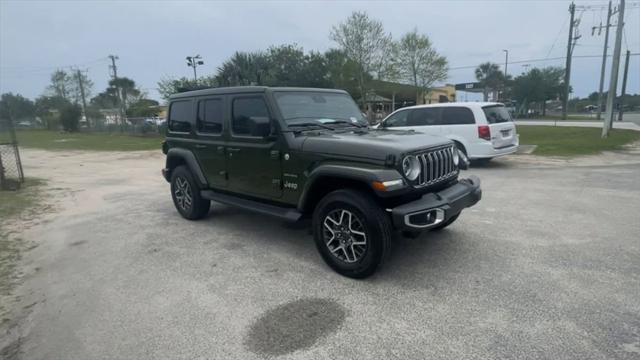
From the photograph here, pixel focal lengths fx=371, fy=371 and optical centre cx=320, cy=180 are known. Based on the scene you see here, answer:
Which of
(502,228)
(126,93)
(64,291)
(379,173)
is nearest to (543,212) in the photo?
(502,228)

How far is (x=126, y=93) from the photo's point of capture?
54.8 m

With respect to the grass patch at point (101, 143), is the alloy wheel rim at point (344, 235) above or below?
above

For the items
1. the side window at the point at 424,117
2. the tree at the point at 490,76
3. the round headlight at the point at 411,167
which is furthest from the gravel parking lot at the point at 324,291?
the tree at the point at 490,76

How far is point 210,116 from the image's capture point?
204 inches

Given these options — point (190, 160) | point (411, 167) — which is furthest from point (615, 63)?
point (190, 160)

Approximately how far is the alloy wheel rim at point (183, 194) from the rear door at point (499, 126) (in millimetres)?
7236

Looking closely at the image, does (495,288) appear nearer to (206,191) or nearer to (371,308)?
(371,308)

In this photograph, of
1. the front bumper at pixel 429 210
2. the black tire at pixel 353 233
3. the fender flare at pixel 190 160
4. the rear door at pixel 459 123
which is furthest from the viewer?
the rear door at pixel 459 123

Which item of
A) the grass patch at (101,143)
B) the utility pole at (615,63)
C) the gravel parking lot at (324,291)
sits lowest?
the gravel parking lot at (324,291)

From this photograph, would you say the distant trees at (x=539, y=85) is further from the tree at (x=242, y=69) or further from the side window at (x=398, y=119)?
the side window at (x=398, y=119)

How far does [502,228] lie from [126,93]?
60.3 metres

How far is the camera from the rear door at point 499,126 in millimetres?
9203

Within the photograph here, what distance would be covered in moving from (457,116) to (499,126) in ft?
3.39

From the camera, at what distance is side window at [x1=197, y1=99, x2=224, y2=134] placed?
5004 mm
